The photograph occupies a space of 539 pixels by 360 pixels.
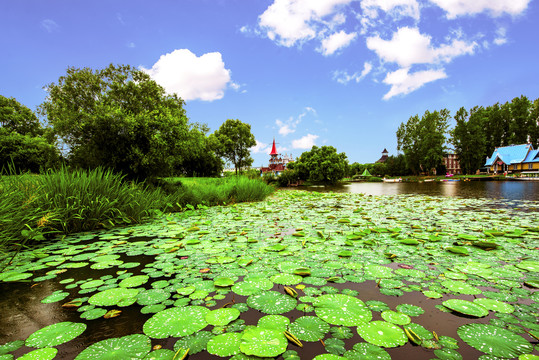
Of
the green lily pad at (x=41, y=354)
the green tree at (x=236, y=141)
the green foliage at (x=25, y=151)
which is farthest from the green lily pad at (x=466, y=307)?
the green tree at (x=236, y=141)

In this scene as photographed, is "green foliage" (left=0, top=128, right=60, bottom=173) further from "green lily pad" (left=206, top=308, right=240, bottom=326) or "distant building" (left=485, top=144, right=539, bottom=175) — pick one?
"distant building" (left=485, top=144, right=539, bottom=175)

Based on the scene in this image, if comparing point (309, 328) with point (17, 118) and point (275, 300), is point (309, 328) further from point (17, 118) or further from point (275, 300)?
point (17, 118)

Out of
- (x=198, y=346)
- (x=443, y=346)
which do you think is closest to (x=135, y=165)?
(x=198, y=346)

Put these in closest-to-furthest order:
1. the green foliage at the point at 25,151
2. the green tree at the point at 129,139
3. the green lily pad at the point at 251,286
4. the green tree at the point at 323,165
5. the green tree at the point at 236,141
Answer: the green lily pad at the point at 251,286 < the green tree at the point at 129,139 < the green foliage at the point at 25,151 < the green tree at the point at 323,165 < the green tree at the point at 236,141

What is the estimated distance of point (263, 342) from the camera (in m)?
1.23

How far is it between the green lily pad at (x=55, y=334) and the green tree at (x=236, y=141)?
105 feet

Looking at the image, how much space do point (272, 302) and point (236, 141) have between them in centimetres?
3435

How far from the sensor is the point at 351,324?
141 cm

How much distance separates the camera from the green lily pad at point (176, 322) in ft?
4.44

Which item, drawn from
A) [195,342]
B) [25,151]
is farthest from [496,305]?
[25,151]

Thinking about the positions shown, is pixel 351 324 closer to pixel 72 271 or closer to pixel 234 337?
pixel 234 337

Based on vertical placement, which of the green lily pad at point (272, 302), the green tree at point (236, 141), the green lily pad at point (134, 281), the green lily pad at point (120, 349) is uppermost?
the green tree at point (236, 141)

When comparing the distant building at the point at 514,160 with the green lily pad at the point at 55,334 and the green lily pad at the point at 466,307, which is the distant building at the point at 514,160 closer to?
the green lily pad at the point at 466,307

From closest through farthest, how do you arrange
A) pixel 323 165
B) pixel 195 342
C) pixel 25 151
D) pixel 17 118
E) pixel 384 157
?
pixel 195 342
pixel 25 151
pixel 17 118
pixel 323 165
pixel 384 157
